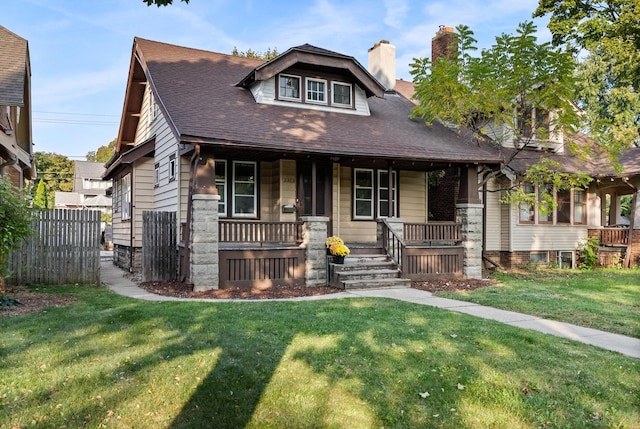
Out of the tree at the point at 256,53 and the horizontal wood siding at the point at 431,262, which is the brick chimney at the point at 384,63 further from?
the tree at the point at 256,53

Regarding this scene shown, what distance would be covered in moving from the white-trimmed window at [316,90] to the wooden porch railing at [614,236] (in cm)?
1169

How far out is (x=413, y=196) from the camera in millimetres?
15031

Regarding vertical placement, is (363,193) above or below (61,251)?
above

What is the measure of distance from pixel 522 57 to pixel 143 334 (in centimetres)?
1181

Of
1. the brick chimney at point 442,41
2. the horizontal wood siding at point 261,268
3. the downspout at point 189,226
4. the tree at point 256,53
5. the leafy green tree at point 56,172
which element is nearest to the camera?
Answer: the downspout at point 189,226

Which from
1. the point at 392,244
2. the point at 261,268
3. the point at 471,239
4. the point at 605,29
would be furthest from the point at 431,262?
the point at 605,29

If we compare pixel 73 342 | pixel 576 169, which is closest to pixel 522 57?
pixel 576 169

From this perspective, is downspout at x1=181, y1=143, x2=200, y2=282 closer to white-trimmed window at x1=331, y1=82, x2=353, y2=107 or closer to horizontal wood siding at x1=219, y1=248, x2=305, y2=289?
horizontal wood siding at x1=219, y1=248, x2=305, y2=289

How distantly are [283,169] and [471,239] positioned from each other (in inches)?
208

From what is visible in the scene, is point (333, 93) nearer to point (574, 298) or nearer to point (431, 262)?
point (431, 262)

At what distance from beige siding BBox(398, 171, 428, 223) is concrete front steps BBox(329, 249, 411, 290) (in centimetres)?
315

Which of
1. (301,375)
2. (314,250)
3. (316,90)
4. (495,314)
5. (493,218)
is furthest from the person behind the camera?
(493,218)

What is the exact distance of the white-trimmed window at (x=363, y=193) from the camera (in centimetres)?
1424

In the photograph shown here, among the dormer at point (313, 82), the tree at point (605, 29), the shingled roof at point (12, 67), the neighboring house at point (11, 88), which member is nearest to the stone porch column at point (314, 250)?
the dormer at point (313, 82)
